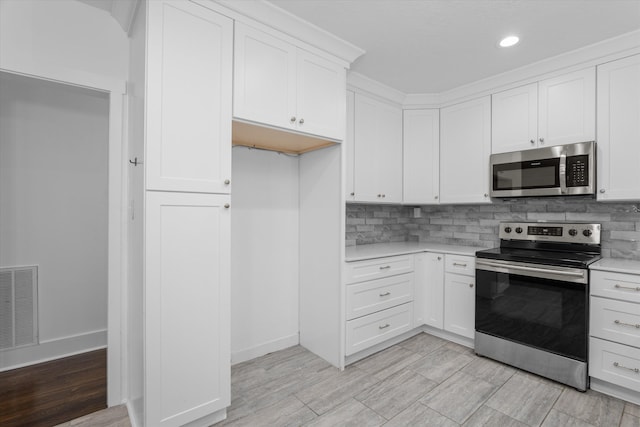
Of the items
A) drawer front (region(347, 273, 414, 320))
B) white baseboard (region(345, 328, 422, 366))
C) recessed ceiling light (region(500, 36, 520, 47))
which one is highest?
recessed ceiling light (region(500, 36, 520, 47))

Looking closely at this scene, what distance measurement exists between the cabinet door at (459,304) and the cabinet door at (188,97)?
222 cm

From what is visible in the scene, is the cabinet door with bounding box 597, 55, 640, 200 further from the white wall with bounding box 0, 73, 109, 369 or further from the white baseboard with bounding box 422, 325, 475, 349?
the white wall with bounding box 0, 73, 109, 369

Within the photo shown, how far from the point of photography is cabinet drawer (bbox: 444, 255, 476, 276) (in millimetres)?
2798

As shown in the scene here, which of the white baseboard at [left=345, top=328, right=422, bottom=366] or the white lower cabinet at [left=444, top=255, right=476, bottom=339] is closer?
the white baseboard at [left=345, top=328, right=422, bottom=366]

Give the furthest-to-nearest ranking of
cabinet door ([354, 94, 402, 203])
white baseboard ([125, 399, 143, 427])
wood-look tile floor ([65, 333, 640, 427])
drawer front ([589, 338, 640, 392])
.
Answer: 1. cabinet door ([354, 94, 402, 203])
2. drawer front ([589, 338, 640, 392])
3. wood-look tile floor ([65, 333, 640, 427])
4. white baseboard ([125, 399, 143, 427])

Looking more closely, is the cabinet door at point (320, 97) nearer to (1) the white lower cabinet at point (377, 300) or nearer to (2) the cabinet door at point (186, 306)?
(2) the cabinet door at point (186, 306)

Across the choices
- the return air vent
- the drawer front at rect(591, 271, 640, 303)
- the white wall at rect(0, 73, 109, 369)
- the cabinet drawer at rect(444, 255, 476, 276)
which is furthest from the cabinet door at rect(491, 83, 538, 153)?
the return air vent

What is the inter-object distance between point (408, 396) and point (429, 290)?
1.20 metres

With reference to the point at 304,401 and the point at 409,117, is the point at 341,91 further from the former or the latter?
the point at 304,401

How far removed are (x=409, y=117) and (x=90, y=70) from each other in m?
2.77

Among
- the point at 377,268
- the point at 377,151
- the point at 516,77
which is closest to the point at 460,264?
the point at 377,268

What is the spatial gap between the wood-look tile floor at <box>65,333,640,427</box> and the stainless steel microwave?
4.73 feet

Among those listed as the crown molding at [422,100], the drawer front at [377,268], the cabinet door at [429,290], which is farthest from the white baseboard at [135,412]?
the crown molding at [422,100]

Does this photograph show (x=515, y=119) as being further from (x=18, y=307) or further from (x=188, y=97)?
(x=18, y=307)
